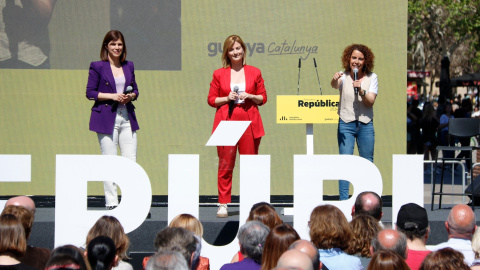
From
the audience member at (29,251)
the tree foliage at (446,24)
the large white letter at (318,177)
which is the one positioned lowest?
the audience member at (29,251)

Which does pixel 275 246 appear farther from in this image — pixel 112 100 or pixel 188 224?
pixel 112 100

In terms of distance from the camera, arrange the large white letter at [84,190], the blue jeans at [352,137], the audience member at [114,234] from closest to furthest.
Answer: the audience member at [114,234] < the large white letter at [84,190] < the blue jeans at [352,137]

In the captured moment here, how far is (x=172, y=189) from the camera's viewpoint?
5.68 m

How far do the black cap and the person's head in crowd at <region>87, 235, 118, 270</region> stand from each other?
1760 millimetres

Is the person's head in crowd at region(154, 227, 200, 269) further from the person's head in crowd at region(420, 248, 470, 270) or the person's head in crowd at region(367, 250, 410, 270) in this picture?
the person's head in crowd at region(420, 248, 470, 270)

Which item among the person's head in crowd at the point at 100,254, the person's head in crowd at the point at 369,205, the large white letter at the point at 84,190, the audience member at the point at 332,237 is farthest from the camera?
the large white letter at the point at 84,190

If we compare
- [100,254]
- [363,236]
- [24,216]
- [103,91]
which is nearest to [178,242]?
[100,254]

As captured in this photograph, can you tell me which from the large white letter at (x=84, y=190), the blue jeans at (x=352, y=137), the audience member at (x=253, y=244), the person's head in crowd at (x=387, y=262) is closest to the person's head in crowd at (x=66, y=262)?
the audience member at (x=253, y=244)

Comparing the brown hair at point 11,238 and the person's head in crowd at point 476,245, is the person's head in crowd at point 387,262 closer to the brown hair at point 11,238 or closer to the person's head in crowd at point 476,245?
the person's head in crowd at point 476,245

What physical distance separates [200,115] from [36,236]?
2283mm

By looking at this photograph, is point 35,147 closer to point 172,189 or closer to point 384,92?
point 172,189

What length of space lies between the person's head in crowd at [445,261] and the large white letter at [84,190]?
2.86m

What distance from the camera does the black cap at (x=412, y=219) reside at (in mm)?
4133

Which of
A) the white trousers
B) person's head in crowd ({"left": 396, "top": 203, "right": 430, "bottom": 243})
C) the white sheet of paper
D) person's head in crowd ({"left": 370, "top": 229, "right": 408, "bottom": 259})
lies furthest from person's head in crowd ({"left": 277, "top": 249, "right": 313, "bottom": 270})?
the white trousers
